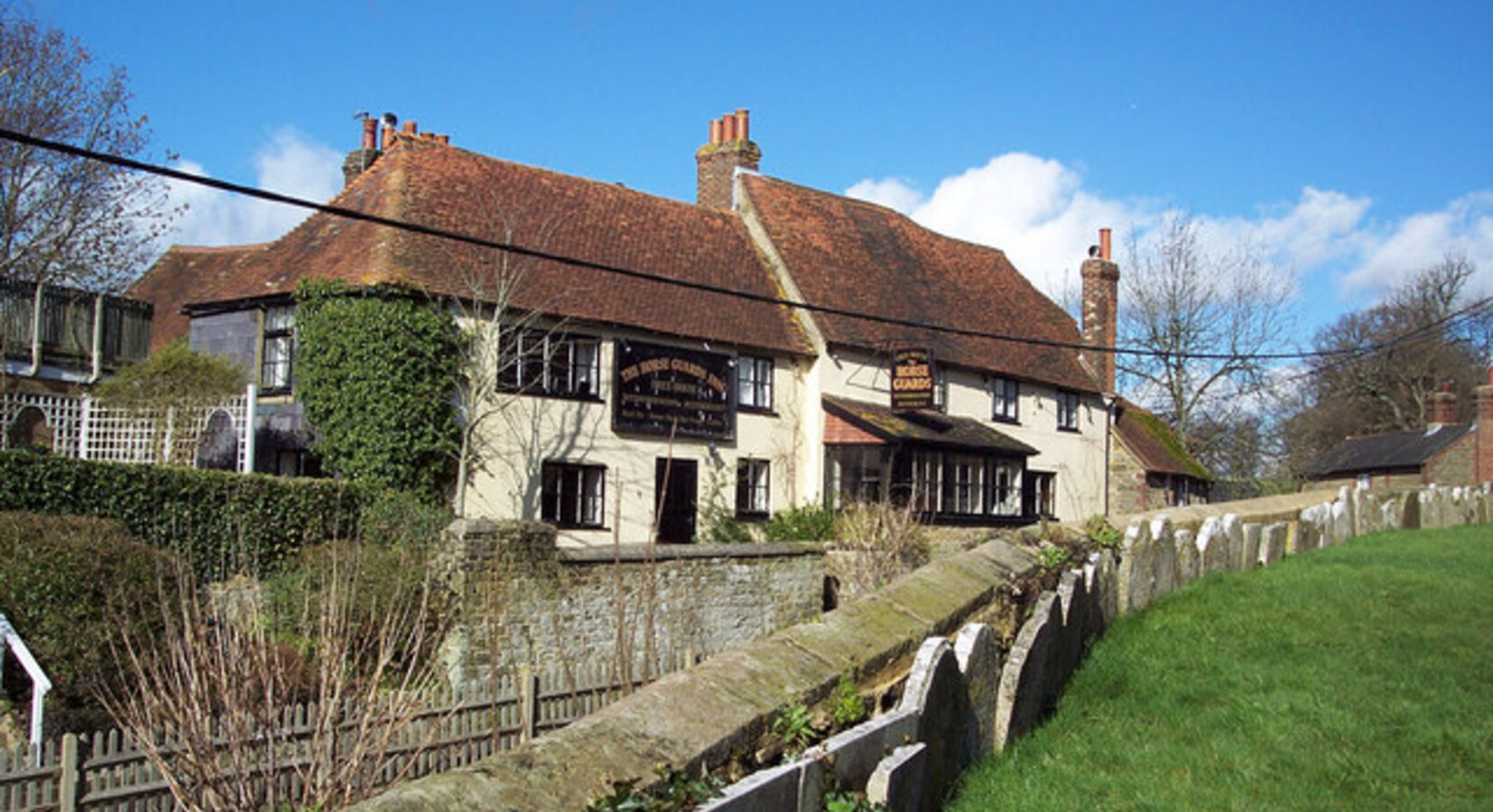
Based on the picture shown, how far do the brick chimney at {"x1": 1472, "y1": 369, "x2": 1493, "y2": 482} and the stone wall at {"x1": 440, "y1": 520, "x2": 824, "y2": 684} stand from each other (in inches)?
1353

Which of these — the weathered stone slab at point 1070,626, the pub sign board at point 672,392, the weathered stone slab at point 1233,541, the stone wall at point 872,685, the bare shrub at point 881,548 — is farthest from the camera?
the pub sign board at point 672,392

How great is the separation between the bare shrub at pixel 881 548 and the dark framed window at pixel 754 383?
599 cm

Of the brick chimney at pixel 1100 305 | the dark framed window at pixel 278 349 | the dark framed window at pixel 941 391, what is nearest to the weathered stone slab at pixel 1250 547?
the dark framed window at pixel 941 391

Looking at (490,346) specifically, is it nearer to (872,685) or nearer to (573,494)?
(573,494)

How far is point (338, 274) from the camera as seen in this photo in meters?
21.7

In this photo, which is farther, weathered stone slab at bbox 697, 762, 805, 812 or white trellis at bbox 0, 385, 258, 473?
white trellis at bbox 0, 385, 258, 473

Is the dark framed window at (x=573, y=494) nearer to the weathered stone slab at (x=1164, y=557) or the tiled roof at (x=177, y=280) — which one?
the weathered stone slab at (x=1164, y=557)

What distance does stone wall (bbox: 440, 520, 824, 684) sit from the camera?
16.2 meters

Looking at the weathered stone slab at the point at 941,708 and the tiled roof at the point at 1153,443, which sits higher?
the tiled roof at the point at 1153,443

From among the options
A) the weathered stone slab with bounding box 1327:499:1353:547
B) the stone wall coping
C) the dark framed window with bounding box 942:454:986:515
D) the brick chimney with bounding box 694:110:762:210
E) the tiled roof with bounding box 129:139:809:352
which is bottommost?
the stone wall coping

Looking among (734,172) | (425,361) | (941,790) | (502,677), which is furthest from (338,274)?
(941,790)

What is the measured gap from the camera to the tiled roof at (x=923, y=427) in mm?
27250

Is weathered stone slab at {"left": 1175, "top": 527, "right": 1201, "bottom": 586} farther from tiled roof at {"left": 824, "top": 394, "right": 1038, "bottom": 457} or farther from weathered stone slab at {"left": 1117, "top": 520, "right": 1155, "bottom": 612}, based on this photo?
tiled roof at {"left": 824, "top": 394, "right": 1038, "bottom": 457}

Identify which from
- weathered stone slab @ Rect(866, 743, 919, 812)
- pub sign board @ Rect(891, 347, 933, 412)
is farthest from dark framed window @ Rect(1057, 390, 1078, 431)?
weathered stone slab @ Rect(866, 743, 919, 812)
